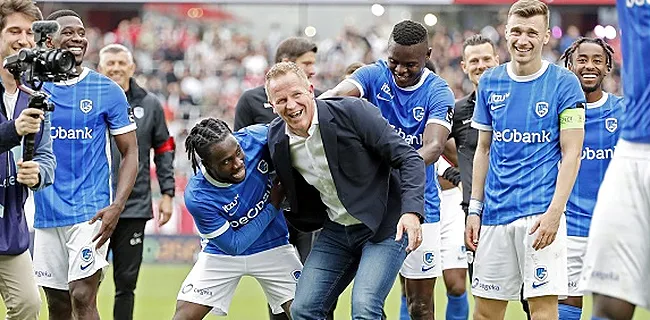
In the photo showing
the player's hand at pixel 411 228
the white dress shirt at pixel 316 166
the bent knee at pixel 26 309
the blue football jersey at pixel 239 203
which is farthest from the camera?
the bent knee at pixel 26 309

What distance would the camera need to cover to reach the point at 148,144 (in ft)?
31.5

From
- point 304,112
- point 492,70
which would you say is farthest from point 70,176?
point 492,70

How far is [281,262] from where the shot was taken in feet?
23.0

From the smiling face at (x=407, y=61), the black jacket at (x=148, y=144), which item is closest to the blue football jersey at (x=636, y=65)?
the smiling face at (x=407, y=61)

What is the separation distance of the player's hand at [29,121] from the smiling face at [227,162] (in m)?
1.01

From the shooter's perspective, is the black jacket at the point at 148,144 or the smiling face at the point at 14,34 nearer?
the smiling face at the point at 14,34

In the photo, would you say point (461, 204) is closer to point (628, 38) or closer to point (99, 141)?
point (99, 141)

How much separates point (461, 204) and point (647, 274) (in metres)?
4.31

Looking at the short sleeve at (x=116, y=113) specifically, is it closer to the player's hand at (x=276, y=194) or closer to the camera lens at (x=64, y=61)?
the camera lens at (x=64, y=61)

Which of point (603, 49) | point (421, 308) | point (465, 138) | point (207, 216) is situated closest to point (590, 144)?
point (603, 49)

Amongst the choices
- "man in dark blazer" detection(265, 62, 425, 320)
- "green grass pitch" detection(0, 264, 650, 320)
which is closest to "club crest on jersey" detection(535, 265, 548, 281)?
"man in dark blazer" detection(265, 62, 425, 320)

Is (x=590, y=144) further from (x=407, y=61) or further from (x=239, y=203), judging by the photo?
(x=239, y=203)

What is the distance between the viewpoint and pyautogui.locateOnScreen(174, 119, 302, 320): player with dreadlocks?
261 inches

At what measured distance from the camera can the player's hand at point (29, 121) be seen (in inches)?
245
